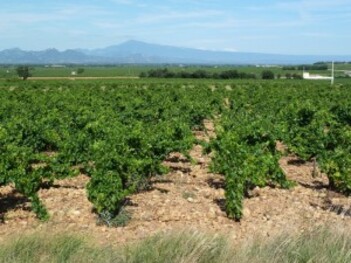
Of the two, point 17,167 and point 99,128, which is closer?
point 17,167

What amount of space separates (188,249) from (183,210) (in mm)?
4066

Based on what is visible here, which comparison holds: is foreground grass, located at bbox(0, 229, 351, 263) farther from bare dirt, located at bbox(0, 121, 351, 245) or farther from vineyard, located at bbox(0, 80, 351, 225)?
vineyard, located at bbox(0, 80, 351, 225)

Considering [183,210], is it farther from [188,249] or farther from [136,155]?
[188,249]

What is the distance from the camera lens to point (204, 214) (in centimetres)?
974

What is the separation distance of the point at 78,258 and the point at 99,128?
7.17 metres

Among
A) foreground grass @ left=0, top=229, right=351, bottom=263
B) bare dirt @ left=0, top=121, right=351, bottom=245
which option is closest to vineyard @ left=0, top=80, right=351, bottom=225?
bare dirt @ left=0, top=121, right=351, bottom=245

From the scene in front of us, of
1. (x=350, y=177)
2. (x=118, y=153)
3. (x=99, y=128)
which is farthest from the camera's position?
(x=99, y=128)

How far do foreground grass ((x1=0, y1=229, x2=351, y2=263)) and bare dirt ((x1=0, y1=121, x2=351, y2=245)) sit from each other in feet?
5.18

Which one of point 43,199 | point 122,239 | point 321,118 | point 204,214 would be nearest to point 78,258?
point 122,239

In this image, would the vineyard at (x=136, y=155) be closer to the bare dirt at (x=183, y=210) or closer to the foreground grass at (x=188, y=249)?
the bare dirt at (x=183, y=210)

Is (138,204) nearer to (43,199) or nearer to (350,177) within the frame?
(43,199)

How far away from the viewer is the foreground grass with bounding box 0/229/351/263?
18.4 feet

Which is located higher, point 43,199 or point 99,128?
point 99,128

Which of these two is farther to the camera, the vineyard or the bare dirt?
the vineyard
